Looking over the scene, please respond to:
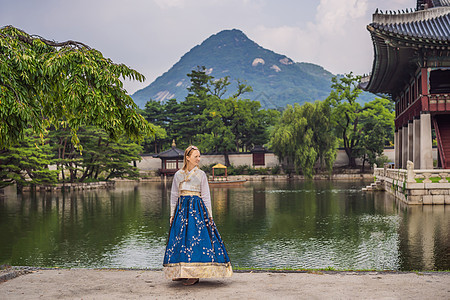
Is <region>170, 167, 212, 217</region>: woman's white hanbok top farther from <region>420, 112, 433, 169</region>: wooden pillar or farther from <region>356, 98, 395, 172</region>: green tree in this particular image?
<region>356, 98, 395, 172</region>: green tree

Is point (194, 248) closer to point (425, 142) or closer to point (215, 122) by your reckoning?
point (425, 142)

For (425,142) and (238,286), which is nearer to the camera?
(238,286)

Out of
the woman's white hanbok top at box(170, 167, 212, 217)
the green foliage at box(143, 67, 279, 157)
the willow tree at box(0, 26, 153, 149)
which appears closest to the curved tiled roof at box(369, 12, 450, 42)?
the willow tree at box(0, 26, 153, 149)

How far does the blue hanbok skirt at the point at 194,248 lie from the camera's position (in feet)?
16.8

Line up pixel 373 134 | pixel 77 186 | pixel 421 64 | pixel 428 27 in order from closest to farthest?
pixel 421 64
pixel 428 27
pixel 77 186
pixel 373 134

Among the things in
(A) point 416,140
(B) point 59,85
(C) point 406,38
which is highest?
(C) point 406,38

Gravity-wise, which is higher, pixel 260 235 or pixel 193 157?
pixel 193 157

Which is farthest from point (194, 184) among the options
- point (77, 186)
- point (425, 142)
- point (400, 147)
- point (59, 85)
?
point (77, 186)

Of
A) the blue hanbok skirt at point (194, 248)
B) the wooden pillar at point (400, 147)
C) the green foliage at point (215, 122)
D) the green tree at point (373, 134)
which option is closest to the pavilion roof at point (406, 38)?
the wooden pillar at point (400, 147)

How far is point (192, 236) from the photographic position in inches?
204

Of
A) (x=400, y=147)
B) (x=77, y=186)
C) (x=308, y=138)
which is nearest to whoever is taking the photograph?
(x=400, y=147)

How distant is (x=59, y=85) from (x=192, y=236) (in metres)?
2.30

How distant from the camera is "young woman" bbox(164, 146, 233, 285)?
512cm

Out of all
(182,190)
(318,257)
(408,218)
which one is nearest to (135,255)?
(318,257)
